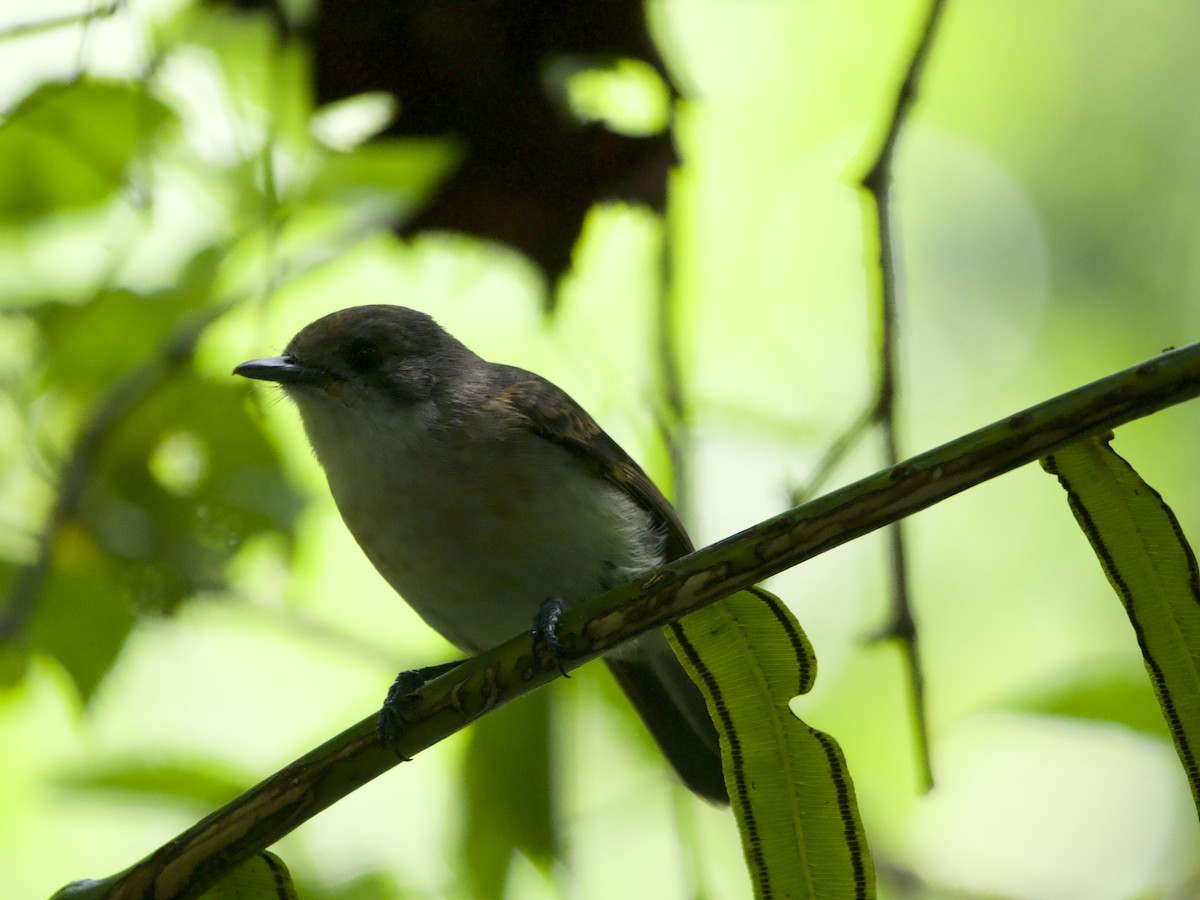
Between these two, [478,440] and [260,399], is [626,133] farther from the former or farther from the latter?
[260,399]

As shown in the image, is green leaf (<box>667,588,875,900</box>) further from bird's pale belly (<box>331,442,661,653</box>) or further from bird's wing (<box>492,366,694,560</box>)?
bird's wing (<box>492,366,694,560</box>)

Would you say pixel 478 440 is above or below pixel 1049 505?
below

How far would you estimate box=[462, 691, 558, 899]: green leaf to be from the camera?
8.65 ft

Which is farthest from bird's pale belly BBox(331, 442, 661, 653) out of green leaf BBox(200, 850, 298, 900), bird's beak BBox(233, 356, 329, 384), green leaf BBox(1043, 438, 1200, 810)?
green leaf BBox(1043, 438, 1200, 810)

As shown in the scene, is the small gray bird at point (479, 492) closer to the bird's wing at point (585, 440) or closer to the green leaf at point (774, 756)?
the bird's wing at point (585, 440)

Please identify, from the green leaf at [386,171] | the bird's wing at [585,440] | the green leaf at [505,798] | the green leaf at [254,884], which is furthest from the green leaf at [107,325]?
the green leaf at [254,884]

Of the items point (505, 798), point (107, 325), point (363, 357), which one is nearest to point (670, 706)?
point (505, 798)

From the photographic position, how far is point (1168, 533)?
4.52ft

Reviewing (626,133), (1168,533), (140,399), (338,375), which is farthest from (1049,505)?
(1168,533)

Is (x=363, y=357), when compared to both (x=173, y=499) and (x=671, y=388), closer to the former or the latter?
(x=173, y=499)

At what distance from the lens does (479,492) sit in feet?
9.04

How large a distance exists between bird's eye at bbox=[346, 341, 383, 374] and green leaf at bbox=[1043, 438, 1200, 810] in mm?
2147

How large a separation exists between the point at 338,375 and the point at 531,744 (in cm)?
109

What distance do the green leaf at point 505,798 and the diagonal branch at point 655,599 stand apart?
100 cm
